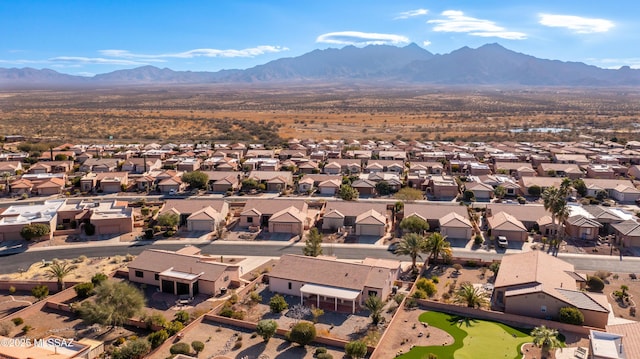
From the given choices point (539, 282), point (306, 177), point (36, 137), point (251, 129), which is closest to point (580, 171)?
point (306, 177)

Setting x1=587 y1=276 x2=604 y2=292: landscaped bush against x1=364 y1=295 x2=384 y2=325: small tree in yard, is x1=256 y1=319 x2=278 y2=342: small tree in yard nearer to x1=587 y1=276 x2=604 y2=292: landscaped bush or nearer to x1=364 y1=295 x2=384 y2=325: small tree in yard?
x1=364 y1=295 x2=384 y2=325: small tree in yard

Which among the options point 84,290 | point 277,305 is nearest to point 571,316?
point 277,305

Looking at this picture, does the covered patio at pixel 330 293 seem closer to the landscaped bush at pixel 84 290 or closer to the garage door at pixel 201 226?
the landscaped bush at pixel 84 290

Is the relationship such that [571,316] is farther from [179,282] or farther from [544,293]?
[179,282]

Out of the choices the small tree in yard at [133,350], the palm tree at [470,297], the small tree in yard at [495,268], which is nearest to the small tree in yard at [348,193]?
the small tree in yard at [495,268]

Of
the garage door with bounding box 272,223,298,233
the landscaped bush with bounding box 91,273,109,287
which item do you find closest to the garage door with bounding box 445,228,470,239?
the garage door with bounding box 272,223,298,233
